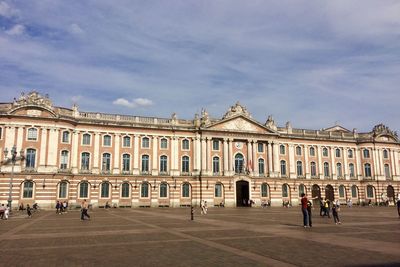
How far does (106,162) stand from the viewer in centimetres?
5812

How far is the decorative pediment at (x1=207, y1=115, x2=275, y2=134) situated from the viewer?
6444cm

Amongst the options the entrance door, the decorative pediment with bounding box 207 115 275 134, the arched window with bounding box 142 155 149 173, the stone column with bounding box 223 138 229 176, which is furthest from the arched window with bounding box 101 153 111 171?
the entrance door

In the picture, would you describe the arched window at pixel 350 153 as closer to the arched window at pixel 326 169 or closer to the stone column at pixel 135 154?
the arched window at pixel 326 169

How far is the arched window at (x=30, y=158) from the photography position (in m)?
51.8

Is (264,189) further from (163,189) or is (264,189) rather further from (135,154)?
(135,154)

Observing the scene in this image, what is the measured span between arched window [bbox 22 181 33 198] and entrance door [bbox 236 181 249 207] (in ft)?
111

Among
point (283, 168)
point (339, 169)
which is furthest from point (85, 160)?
point (339, 169)

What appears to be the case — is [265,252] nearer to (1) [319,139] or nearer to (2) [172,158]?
(2) [172,158]

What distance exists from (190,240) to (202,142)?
45860mm

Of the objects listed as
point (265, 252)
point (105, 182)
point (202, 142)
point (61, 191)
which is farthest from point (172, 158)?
point (265, 252)

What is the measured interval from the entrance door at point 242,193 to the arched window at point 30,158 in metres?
34.0

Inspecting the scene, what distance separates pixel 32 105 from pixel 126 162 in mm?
16811

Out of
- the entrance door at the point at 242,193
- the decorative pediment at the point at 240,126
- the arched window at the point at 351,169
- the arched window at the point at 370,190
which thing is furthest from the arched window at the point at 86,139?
the arched window at the point at 370,190

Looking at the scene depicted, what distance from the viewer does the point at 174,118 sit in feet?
208
